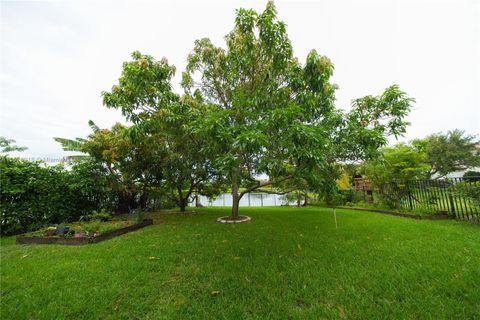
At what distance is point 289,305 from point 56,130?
65.9 ft

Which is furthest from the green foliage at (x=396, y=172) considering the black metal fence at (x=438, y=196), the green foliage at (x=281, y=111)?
the green foliage at (x=281, y=111)

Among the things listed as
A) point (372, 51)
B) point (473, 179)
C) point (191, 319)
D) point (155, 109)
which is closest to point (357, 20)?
point (372, 51)

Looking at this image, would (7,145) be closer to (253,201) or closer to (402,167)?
(253,201)

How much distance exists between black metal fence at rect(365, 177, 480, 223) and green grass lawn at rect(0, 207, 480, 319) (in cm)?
196

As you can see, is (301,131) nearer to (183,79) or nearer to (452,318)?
(452,318)

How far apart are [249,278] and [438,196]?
842 cm

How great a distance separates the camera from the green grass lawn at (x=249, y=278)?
2.00 m

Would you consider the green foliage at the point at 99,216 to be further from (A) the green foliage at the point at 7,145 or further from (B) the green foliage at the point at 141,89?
(A) the green foliage at the point at 7,145

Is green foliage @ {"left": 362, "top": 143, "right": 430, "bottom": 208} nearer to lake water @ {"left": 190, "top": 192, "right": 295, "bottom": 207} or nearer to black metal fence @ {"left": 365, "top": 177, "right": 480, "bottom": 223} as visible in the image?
black metal fence @ {"left": 365, "top": 177, "right": 480, "bottom": 223}

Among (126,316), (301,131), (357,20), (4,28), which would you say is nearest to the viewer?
(126,316)

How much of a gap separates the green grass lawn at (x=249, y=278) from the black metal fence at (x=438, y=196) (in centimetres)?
196

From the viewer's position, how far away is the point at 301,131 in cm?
330

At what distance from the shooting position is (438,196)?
659 cm

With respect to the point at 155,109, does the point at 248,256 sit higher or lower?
lower
